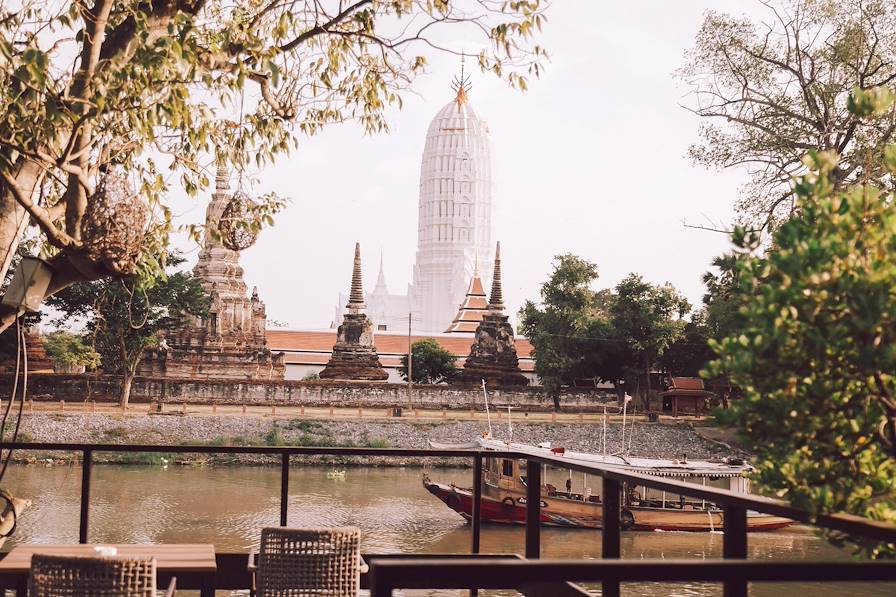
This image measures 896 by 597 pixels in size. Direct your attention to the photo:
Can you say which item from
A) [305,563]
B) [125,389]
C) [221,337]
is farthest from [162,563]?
[221,337]

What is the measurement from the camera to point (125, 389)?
3014cm

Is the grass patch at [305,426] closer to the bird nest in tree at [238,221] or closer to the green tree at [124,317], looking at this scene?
the green tree at [124,317]

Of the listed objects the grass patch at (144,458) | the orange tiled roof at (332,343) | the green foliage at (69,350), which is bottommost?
the grass patch at (144,458)

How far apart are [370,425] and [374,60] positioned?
24.2m

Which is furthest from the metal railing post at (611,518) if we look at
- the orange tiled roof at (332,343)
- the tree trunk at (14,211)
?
the orange tiled roof at (332,343)

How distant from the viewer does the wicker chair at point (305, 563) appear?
308 cm

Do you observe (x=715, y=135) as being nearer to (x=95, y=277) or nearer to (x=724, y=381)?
(x=95, y=277)

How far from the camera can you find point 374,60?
5660 mm

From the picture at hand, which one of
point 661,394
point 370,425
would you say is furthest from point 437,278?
point 370,425

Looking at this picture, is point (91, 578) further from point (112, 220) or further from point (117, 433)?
point (117, 433)

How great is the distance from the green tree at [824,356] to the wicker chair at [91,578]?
1.61 m

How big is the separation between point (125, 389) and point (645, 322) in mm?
18345

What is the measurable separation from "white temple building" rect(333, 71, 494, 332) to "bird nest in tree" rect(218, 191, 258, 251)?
62.0m

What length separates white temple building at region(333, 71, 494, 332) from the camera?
68.0 metres
